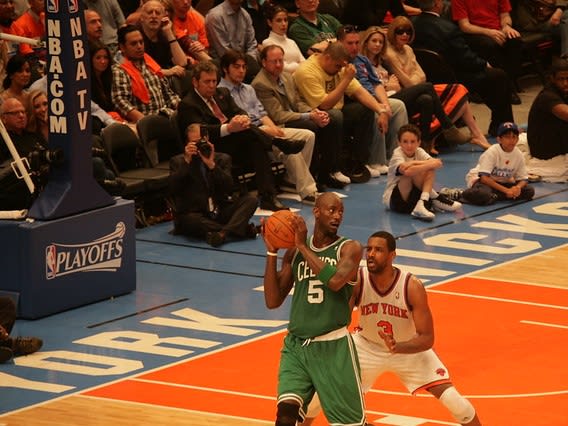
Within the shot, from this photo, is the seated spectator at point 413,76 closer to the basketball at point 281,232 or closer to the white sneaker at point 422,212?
the white sneaker at point 422,212

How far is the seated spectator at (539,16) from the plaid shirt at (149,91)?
8131 millimetres

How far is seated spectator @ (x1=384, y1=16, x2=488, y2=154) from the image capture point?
17.9 meters

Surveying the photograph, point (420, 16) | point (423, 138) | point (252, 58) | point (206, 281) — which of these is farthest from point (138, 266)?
point (420, 16)

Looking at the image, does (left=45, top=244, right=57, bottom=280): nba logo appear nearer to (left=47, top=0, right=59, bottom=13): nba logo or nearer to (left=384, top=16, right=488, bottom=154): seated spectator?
(left=47, top=0, right=59, bottom=13): nba logo

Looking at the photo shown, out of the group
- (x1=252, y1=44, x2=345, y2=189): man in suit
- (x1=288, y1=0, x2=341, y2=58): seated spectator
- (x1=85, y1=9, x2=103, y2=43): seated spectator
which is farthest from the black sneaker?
(x1=288, y1=0, x2=341, y2=58): seated spectator

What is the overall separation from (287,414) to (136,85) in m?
7.57

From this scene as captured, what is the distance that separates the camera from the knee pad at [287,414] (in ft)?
26.7

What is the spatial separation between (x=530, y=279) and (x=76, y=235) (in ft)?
13.5

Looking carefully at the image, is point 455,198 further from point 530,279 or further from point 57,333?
point 57,333

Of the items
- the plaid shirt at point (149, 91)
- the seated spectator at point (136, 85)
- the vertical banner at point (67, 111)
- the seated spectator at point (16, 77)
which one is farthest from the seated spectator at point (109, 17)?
the vertical banner at point (67, 111)

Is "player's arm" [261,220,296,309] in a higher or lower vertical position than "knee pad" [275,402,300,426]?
higher

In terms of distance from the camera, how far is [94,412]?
31.9 ft

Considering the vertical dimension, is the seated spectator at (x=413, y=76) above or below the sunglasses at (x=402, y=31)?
below

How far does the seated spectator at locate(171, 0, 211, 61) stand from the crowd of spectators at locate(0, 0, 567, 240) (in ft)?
0.04
